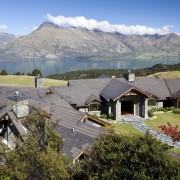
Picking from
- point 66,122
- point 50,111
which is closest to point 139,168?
point 66,122

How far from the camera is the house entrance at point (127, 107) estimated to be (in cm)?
4514

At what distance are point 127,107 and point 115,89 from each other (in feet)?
11.6

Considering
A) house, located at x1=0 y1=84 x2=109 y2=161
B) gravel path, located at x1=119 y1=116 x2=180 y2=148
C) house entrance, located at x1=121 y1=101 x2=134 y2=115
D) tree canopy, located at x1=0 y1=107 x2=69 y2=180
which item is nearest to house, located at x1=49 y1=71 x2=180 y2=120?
house entrance, located at x1=121 y1=101 x2=134 y2=115

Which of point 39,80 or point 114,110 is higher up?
point 39,80

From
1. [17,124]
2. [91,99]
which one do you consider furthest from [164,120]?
[17,124]

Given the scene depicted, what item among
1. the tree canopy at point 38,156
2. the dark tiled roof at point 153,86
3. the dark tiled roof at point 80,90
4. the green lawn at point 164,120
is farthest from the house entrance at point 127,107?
Answer: the tree canopy at point 38,156

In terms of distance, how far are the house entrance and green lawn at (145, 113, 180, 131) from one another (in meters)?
3.51

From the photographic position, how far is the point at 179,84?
52.6 metres

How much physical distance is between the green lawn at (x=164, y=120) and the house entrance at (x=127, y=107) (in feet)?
11.5

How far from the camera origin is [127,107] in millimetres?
46000

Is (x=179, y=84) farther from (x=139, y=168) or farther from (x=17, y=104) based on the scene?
(x=139, y=168)

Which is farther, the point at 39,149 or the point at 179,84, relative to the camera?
the point at 179,84

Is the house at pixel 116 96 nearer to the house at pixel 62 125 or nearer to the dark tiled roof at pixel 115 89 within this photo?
the dark tiled roof at pixel 115 89

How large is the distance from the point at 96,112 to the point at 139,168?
3195 cm
